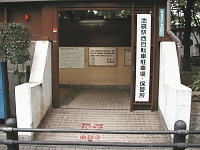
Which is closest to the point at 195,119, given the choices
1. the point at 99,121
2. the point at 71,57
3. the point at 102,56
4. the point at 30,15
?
the point at 99,121

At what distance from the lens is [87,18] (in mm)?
10914

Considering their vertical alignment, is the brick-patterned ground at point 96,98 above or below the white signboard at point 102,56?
below

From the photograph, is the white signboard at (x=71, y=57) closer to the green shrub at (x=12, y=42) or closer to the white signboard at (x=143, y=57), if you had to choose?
the white signboard at (x=143, y=57)

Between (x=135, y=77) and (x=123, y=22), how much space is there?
4.31 m

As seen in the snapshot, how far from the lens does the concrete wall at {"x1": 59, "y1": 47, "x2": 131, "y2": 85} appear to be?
10031 mm

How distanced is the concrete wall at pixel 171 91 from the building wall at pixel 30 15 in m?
3.89

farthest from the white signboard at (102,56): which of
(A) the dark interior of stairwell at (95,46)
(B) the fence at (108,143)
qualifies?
(B) the fence at (108,143)

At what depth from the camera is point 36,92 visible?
548 centimetres

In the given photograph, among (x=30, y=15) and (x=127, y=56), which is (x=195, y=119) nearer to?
(x=127, y=56)

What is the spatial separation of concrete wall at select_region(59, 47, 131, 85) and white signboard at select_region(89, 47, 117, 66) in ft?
0.57

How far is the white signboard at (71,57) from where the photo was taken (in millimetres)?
10273

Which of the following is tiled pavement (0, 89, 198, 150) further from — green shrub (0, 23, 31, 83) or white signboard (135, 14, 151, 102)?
green shrub (0, 23, 31, 83)

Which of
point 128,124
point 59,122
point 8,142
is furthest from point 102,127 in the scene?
point 8,142

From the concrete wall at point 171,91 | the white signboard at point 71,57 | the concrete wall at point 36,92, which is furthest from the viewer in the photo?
the white signboard at point 71,57
